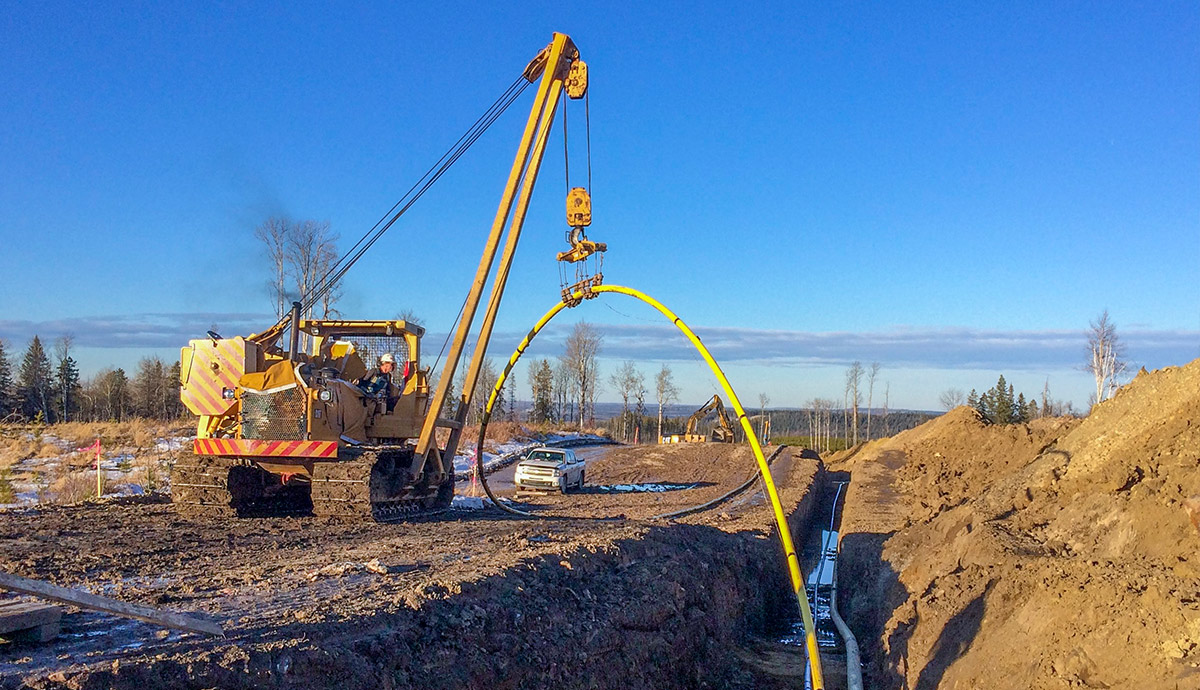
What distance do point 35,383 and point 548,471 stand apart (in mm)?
53244

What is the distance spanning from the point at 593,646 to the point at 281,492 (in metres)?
9.33

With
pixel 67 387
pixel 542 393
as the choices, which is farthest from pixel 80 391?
pixel 542 393

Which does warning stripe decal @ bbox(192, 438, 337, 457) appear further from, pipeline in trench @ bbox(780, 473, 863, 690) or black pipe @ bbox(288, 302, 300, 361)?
pipeline in trench @ bbox(780, 473, 863, 690)

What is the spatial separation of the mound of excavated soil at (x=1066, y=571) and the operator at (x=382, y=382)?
9.36 m

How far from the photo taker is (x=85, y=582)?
25.9ft

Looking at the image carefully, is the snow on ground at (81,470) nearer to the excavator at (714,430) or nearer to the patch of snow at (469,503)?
the patch of snow at (469,503)

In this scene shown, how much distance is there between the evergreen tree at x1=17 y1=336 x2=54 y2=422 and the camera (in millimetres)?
53606

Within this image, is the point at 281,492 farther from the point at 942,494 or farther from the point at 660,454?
the point at 660,454

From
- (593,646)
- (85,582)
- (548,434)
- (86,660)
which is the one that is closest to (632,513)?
(593,646)

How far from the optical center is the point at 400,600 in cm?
712

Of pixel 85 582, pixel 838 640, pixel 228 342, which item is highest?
pixel 228 342

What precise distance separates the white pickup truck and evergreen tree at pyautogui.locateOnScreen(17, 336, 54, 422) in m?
39.7

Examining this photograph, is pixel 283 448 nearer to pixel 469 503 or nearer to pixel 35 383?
pixel 469 503

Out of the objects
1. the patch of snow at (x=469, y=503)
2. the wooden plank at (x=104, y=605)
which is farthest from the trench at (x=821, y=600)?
the patch of snow at (x=469, y=503)
